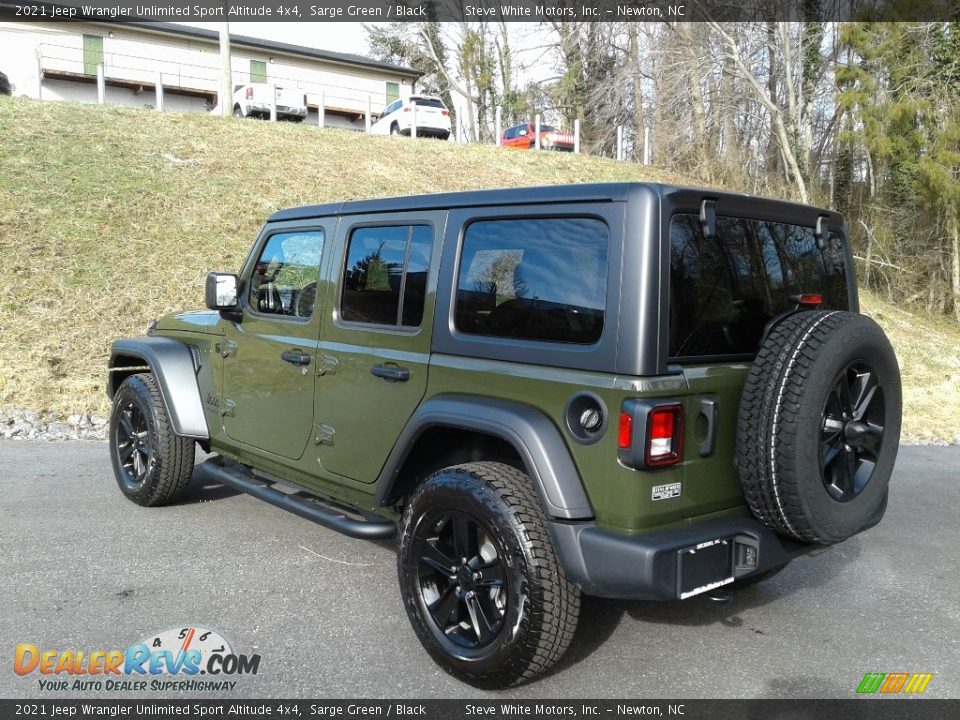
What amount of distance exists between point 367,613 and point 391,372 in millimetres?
1124

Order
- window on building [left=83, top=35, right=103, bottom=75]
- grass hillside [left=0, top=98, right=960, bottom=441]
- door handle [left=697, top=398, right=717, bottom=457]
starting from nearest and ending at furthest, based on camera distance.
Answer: door handle [left=697, top=398, right=717, bottom=457]
grass hillside [left=0, top=98, right=960, bottom=441]
window on building [left=83, top=35, right=103, bottom=75]

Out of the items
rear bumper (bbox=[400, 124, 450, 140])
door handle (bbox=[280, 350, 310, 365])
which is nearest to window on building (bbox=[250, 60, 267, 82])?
rear bumper (bbox=[400, 124, 450, 140])

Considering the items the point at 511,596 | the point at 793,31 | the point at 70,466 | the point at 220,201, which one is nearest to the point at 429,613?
the point at 511,596

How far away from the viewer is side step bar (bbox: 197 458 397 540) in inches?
145

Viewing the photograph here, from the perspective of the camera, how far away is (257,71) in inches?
1423

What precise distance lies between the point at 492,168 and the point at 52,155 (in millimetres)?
9516

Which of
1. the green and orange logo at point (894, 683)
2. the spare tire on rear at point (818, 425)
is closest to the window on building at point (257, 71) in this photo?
the spare tire on rear at point (818, 425)

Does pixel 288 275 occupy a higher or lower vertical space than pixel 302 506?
higher

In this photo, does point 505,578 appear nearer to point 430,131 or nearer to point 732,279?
point 732,279

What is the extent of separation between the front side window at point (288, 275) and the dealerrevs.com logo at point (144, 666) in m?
1.67

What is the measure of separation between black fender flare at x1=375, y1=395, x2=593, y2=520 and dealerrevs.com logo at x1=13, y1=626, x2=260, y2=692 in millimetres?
1296

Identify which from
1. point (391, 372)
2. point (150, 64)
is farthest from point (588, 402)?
point (150, 64)

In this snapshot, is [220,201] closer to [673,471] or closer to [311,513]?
[311,513]

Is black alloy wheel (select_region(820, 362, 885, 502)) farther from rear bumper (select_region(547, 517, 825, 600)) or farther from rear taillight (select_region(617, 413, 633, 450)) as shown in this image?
rear taillight (select_region(617, 413, 633, 450))
